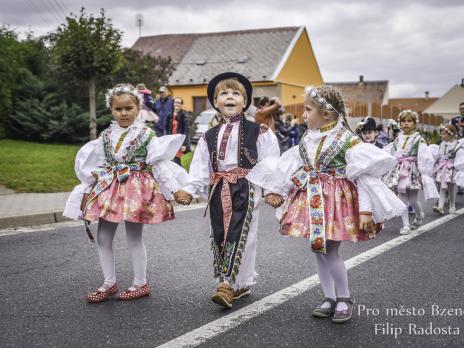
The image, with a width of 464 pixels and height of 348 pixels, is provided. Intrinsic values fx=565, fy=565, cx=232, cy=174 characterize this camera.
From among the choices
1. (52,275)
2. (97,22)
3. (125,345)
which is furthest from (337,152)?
(97,22)

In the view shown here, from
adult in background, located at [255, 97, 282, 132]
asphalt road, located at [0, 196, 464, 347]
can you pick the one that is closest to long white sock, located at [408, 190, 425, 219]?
asphalt road, located at [0, 196, 464, 347]

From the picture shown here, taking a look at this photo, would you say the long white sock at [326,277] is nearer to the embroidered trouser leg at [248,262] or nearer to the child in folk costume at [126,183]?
the embroidered trouser leg at [248,262]

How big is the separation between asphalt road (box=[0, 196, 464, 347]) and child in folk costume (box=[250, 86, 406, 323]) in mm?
361

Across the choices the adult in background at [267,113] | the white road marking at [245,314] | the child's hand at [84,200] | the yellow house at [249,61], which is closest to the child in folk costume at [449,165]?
the adult in background at [267,113]

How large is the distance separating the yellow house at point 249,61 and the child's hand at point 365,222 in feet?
121

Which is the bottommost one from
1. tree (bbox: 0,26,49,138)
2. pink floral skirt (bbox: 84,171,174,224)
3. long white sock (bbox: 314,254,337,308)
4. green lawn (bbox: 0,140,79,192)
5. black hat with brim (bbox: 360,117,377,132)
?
long white sock (bbox: 314,254,337,308)

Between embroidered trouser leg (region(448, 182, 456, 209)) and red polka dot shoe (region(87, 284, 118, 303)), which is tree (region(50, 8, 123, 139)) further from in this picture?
red polka dot shoe (region(87, 284, 118, 303))

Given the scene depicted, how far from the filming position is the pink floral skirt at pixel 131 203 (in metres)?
4.48

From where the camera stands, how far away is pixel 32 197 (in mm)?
10305

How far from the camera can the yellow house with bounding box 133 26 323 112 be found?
136ft

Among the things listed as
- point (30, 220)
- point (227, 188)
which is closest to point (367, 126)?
point (30, 220)

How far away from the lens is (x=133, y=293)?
15.2 feet

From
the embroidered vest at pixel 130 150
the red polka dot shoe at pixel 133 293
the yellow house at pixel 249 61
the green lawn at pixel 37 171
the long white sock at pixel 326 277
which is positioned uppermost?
the yellow house at pixel 249 61

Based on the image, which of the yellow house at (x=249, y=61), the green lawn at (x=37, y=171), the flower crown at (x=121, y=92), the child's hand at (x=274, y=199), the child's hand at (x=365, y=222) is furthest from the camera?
the yellow house at (x=249, y=61)
